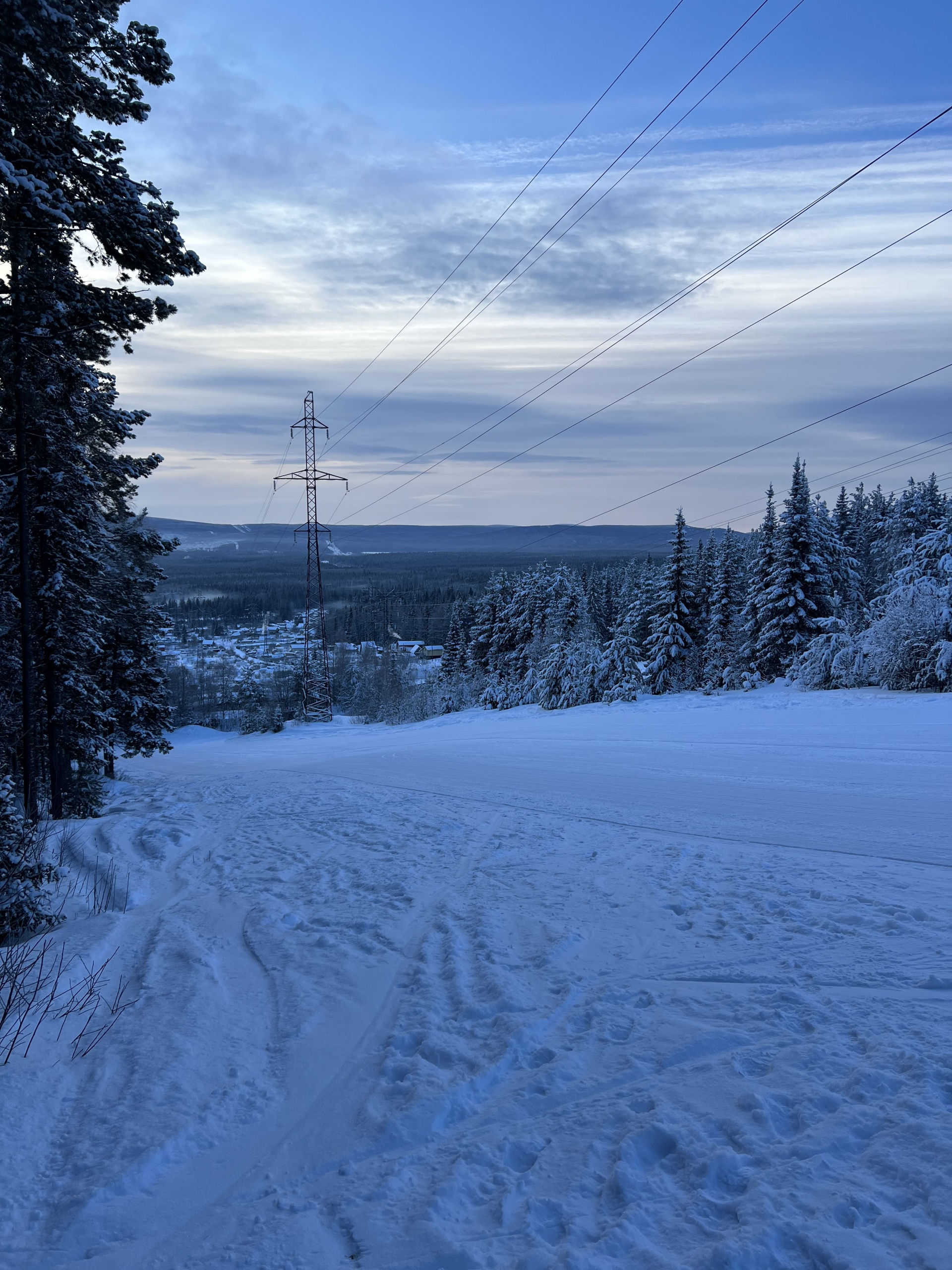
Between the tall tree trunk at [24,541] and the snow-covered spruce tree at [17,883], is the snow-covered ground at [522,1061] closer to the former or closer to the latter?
the snow-covered spruce tree at [17,883]

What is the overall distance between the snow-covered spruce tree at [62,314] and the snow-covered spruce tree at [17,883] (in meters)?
5.05

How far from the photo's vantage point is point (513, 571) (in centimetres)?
Result: 7638

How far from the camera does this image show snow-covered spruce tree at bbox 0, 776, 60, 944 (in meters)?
6.06

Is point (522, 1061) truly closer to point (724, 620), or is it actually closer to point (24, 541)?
point (24, 541)

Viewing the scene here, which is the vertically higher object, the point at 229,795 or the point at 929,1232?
the point at 929,1232

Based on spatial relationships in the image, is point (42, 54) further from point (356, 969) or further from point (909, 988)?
point (909, 988)

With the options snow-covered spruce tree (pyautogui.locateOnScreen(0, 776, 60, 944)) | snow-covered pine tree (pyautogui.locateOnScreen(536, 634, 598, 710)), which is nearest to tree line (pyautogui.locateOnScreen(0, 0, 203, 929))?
snow-covered spruce tree (pyautogui.locateOnScreen(0, 776, 60, 944))

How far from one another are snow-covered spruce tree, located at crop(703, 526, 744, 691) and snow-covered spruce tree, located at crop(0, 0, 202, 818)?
104 feet

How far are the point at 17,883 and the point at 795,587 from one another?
36.2m

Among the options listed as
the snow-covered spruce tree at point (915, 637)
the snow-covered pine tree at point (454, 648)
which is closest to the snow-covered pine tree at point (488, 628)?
the snow-covered pine tree at point (454, 648)

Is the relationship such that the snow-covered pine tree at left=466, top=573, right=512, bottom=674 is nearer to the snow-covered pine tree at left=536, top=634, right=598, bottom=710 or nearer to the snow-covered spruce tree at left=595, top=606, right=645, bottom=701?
the snow-covered pine tree at left=536, top=634, right=598, bottom=710

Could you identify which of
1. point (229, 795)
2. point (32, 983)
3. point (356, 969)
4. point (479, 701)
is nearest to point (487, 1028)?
point (356, 969)

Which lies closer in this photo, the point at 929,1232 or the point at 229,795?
the point at 929,1232

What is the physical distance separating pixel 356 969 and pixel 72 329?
935cm
